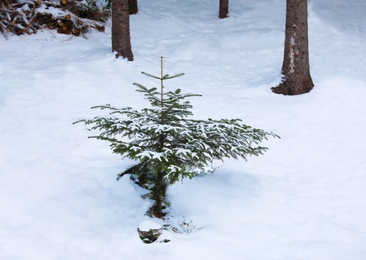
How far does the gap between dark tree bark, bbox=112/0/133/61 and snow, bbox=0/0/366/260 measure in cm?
35

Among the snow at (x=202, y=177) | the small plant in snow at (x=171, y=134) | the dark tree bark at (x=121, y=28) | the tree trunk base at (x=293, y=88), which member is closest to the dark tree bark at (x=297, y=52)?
the tree trunk base at (x=293, y=88)

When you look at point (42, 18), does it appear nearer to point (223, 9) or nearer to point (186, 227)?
point (223, 9)

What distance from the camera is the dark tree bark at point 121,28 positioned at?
10164 mm

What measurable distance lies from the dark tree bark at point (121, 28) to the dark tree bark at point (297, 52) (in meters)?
3.96

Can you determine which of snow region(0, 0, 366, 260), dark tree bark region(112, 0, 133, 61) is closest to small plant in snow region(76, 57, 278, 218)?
snow region(0, 0, 366, 260)

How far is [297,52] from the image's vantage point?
352 inches

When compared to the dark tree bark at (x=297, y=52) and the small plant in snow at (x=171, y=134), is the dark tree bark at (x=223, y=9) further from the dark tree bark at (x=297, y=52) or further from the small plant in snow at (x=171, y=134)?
the small plant in snow at (x=171, y=134)

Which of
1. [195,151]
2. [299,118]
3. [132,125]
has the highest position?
[132,125]

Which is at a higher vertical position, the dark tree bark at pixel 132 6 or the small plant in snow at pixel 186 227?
the dark tree bark at pixel 132 6

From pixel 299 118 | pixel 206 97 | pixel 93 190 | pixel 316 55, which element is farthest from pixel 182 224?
pixel 316 55

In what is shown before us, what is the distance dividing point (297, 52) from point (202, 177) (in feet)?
15.9

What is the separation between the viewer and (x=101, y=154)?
588 cm

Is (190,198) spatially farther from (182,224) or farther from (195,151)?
(195,151)

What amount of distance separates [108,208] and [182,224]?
0.86 m
